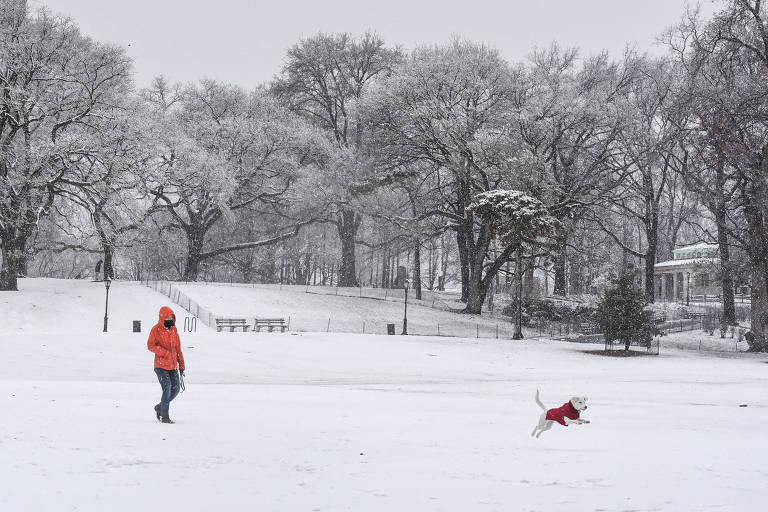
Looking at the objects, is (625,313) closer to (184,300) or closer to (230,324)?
(230,324)

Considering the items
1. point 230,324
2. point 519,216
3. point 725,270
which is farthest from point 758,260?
point 230,324

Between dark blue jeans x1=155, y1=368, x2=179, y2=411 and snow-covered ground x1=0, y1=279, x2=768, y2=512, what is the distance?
43 cm

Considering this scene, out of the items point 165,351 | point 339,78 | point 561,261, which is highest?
point 339,78

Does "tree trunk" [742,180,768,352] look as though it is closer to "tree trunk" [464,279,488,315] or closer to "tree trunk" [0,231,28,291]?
"tree trunk" [464,279,488,315]

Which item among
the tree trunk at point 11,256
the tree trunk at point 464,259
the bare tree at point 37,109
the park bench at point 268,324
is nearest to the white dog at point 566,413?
the park bench at point 268,324

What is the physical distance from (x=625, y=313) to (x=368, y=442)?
28730 mm

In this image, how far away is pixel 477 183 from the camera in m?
51.2

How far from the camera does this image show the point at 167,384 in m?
11.9

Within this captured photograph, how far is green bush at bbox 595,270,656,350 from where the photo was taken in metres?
36.6

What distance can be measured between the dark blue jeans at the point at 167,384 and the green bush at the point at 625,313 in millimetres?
28753

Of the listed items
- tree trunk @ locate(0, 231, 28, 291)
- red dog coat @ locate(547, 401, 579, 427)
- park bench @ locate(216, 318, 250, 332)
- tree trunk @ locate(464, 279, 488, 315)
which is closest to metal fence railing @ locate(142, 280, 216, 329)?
park bench @ locate(216, 318, 250, 332)

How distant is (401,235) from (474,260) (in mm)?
5796

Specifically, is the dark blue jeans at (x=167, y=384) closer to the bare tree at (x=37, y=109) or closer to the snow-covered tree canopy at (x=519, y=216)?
the snow-covered tree canopy at (x=519, y=216)

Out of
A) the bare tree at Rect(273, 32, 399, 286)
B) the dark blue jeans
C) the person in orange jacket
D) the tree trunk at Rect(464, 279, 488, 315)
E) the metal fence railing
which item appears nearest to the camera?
the person in orange jacket
